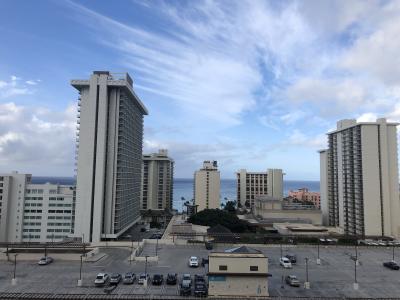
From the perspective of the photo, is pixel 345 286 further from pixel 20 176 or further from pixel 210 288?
pixel 20 176

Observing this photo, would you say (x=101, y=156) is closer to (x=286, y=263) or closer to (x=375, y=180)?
(x=286, y=263)

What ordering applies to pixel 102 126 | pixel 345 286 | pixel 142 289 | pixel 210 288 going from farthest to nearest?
1. pixel 102 126
2. pixel 345 286
3. pixel 142 289
4. pixel 210 288

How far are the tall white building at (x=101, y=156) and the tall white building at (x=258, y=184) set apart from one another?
75555 mm

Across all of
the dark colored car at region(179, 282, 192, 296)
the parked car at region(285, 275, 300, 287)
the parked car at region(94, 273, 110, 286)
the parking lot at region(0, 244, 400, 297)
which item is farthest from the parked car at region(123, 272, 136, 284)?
the parked car at region(285, 275, 300, 287)

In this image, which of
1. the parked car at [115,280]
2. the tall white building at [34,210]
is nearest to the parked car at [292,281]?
the parked car at [115,280]

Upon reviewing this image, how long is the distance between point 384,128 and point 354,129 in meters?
5.23

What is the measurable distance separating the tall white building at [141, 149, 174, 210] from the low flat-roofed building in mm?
90754

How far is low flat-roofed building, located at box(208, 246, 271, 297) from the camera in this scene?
1041 inches

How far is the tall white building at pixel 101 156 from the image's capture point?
57.8 metres

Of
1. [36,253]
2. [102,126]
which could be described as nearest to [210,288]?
[36,253]

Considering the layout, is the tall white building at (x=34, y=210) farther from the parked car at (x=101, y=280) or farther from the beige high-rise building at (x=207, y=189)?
the beige high-rise building at (x=207, y=189)

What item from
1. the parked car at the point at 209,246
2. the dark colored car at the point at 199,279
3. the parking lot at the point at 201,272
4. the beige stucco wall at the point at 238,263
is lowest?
the parking lot at the point at 201,272

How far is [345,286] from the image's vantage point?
30141mm

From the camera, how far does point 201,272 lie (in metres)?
34.6
